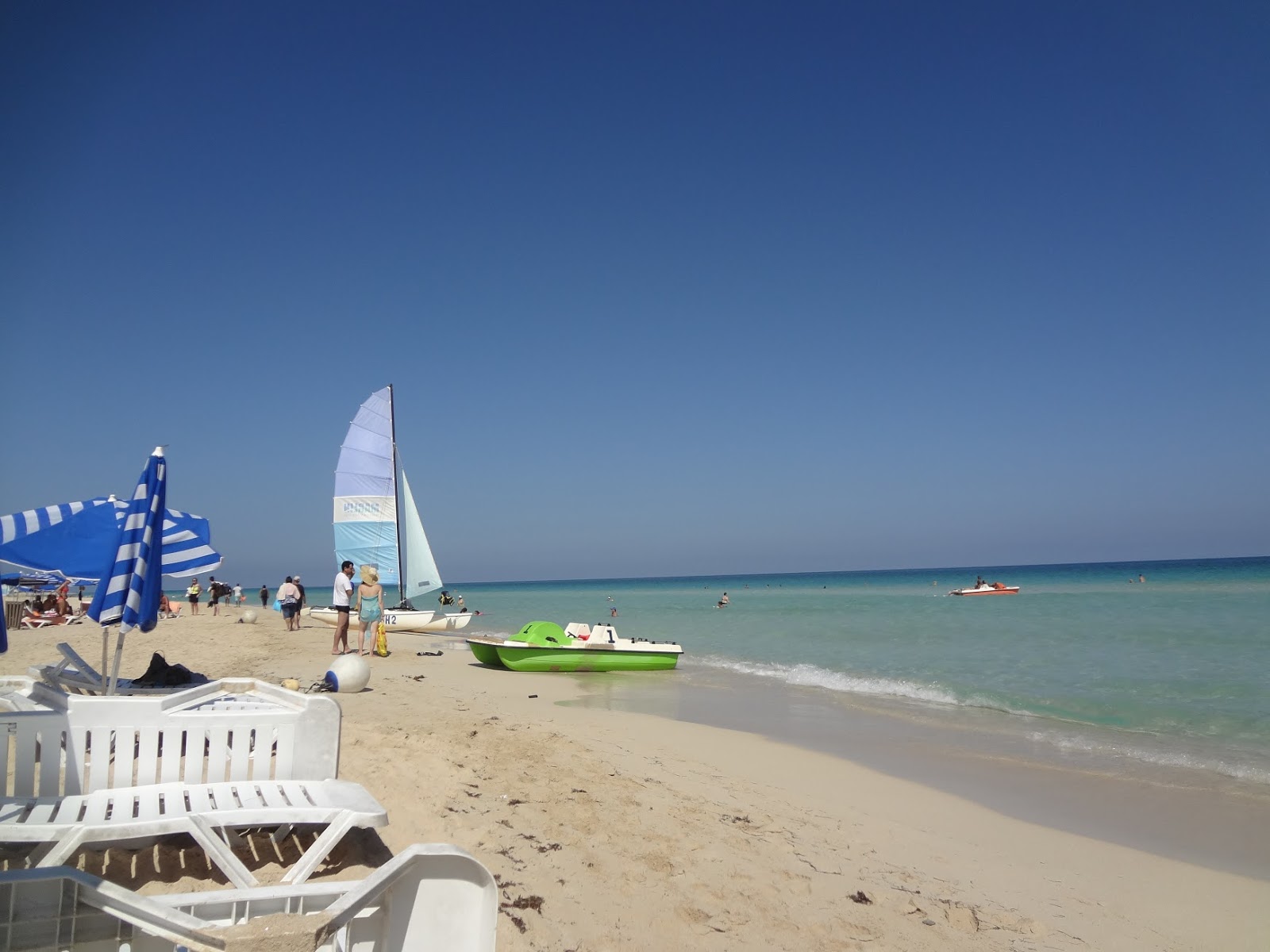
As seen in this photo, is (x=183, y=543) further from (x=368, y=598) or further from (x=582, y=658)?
(x=582, y=658)

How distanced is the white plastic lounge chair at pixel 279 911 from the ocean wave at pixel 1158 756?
815cm


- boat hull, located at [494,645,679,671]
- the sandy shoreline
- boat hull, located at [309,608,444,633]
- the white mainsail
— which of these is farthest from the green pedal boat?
the white mainsail

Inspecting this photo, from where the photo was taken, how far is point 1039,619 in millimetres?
27500

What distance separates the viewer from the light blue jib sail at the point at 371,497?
81.7ft

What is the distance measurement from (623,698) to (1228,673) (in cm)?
1048

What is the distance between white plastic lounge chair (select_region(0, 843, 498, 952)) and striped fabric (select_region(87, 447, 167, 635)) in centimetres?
198

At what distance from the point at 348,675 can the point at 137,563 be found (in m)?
5.63

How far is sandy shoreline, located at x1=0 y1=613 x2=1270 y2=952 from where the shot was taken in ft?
13.2

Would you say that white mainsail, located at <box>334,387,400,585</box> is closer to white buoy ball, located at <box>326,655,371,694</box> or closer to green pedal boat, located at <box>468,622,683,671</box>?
green pedal boat, located at <box>468,622,683,671</box>

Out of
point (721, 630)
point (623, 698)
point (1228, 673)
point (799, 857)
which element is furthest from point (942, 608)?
point (799, 857)

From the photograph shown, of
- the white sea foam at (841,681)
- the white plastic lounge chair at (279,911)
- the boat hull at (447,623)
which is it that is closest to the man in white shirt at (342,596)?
the white sea foam at (841,681)

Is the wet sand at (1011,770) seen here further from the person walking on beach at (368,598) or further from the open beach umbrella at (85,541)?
the open beach umbrella at (85,541)

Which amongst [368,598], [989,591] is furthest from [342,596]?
[989,591]

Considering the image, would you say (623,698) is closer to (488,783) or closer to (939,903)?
(488,783)
